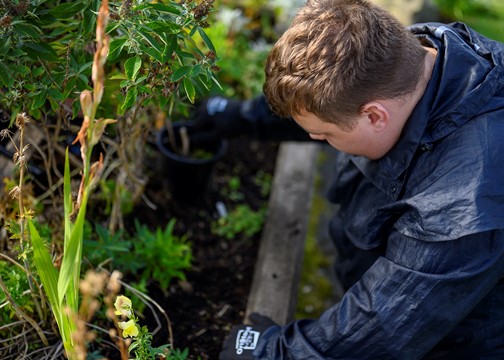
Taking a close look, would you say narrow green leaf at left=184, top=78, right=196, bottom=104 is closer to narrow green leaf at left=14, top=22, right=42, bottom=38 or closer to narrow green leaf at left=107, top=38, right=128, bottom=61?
narrow green leaf at left=107, top=38, right=128, bottom=61

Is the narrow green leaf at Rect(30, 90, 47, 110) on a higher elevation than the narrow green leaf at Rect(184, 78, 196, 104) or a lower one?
lower

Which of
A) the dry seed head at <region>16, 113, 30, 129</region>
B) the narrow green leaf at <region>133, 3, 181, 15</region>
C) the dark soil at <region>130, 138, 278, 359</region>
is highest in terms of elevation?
the narrow green leaf at <region>133, 3, 181, 15</region>

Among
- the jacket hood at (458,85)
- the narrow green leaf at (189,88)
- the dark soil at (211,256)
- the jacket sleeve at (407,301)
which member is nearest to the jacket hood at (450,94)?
the jacket hood at (458,85)

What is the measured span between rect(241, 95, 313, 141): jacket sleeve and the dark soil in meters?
0.49

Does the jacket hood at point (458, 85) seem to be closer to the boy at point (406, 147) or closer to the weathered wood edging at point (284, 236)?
the boy at point (406, 147)

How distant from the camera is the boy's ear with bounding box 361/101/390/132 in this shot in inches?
72.2

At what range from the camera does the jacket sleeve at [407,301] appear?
5.78 ft

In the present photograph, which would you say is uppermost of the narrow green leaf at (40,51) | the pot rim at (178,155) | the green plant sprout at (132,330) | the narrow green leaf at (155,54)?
the narrow green leaf at (155,54)

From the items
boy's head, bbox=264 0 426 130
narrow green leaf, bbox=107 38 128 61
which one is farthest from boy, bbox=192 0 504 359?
narrow green leaf, bbox=107 38 128 61

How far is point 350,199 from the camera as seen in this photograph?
249 cm

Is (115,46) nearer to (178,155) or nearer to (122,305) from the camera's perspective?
(122,305)

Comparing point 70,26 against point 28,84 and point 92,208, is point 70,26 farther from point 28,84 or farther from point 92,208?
point 92,208

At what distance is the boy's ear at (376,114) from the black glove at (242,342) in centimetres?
82

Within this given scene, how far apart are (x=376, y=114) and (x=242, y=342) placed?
895mm
